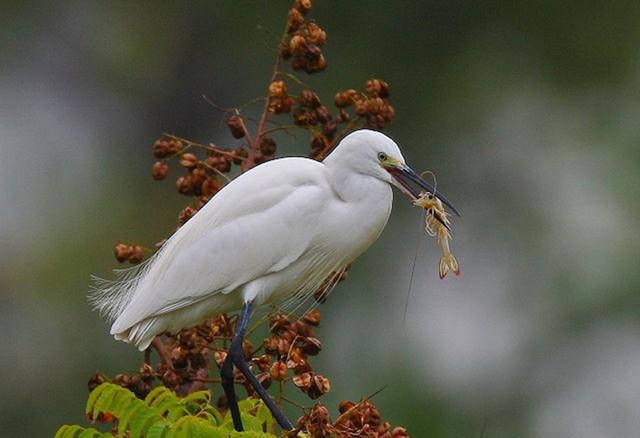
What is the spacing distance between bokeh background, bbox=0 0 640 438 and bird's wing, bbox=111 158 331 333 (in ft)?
5.90

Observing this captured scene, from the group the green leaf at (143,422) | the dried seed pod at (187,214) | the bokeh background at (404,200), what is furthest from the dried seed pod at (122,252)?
the bokeh background at (404,200)

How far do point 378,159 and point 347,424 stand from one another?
1.60 feet

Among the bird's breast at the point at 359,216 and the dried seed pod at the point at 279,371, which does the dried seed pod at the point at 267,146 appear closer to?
the bird's breast at the point at 359,216


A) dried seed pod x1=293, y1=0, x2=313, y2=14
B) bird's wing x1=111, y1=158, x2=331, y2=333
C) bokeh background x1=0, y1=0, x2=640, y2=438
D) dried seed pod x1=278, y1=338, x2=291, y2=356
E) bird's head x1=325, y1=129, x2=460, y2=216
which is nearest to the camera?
dried seed pod x1=278, y1=338, x2=291, y2=356

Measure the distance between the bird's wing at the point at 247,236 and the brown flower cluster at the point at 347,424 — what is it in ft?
1.23

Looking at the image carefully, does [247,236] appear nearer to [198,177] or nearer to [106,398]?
[198,177]

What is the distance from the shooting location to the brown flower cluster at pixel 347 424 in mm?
2527

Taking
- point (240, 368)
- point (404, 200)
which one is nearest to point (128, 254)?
point (240, 368)

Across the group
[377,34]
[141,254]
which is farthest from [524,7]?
[141,254]

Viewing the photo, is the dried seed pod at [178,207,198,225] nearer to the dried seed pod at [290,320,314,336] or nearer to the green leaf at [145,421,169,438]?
the dried seed pod at [290,320,314,336]

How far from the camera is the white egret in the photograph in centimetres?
291

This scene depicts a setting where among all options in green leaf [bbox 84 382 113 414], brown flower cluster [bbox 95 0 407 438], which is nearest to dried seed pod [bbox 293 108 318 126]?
brown flower cluster [bbox 95 0 407 438]

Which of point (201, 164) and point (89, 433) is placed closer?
point (89, 433)

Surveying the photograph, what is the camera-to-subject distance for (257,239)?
9.64ft
